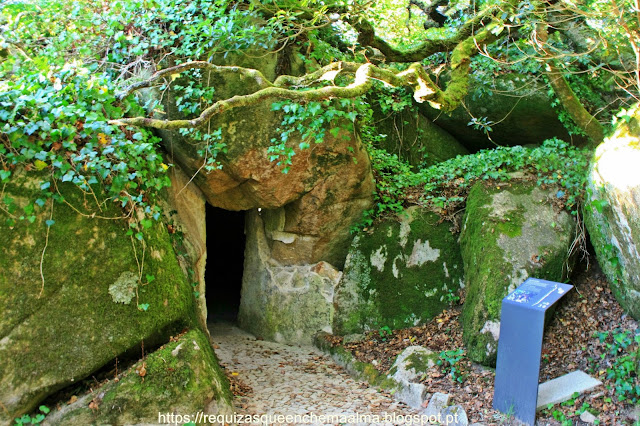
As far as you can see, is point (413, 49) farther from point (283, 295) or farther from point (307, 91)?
point (283, 295)

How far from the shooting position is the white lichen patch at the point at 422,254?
19.1 ft

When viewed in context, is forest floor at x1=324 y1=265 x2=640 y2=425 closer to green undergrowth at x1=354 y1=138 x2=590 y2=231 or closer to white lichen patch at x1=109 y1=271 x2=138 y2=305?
green undergrowth at x1=354 y1=138 x2=590 y2=231

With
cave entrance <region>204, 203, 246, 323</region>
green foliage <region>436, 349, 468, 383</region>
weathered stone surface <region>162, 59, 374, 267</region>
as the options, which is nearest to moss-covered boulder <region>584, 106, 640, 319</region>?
green foliage <region>436, 349, 468, 383</region>

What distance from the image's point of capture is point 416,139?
769cm

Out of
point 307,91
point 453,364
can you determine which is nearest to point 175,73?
point 307,91

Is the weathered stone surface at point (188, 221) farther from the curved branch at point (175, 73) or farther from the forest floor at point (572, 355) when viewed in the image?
the forest floor at point (572, 355)

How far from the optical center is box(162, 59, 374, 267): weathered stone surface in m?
5.30

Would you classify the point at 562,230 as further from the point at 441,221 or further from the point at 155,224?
the point at 155,224

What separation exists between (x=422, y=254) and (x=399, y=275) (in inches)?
15.2

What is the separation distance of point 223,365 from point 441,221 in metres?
3.13

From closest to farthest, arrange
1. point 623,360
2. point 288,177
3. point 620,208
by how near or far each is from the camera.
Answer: point 623,360, point 620,208, point 288,177

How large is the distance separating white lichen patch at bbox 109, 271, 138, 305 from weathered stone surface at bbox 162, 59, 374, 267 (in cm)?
140

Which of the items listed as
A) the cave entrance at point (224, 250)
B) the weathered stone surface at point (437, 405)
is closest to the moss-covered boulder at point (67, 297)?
the weathered stone surface at point (437, 405)

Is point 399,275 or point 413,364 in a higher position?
point 399,275
